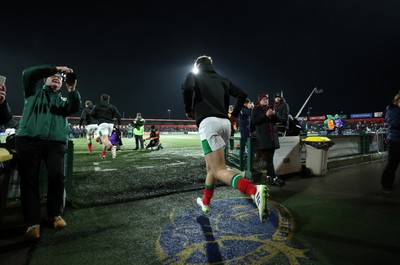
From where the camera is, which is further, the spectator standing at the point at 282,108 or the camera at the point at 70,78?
the spectator standing at the point at 282,108

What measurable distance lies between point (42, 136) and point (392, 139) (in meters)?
5.88

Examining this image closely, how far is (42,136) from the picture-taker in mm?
2791

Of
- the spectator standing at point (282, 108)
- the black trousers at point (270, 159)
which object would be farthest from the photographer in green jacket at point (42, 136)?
the spectator standing at point (282, 108)

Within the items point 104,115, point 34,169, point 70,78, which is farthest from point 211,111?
point 104,115

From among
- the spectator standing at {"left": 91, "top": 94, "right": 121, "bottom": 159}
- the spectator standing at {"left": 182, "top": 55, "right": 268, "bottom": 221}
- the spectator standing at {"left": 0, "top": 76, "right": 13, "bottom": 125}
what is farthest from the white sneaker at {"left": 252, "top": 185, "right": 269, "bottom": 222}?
the spectator standing at {"left": 91, "top": 94, "right": 121, "bottom": 159}

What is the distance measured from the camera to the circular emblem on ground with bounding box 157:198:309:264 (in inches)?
85.4

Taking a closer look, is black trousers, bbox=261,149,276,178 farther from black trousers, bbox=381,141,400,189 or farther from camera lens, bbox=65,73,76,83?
camera lens, bbox=65,73,76,83

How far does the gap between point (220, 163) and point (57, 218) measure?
230 centimetres

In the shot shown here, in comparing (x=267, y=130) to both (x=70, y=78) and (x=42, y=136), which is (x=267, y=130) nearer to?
(x=70, y=78)

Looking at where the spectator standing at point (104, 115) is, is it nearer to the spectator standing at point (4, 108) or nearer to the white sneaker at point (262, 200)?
the spectator standing at point (4, 108)

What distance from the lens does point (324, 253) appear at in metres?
2.24

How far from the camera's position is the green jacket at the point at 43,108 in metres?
2.73

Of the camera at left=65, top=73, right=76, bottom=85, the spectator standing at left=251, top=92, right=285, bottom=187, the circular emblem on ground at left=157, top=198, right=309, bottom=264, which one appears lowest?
the circular emblem on ground at left=157, top=198, right=309, bottom=264

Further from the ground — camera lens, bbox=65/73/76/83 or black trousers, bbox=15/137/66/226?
camera lens, bbox=65/73/76/83
